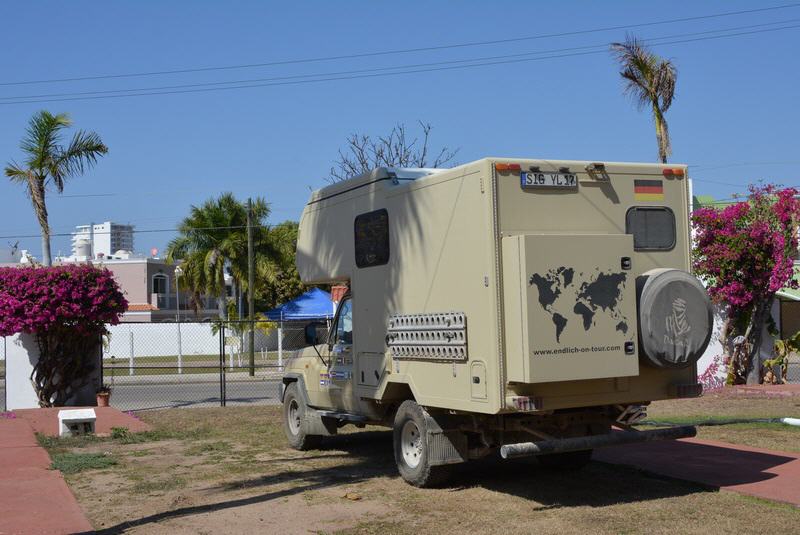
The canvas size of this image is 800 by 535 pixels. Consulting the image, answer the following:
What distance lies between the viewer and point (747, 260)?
61.2ft

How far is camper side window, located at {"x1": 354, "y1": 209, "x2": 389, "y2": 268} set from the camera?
32.7 feet

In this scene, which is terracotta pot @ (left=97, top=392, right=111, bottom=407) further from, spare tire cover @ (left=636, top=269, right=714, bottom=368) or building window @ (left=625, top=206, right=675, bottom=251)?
spare tire cover @ (left=636, top=269, right=714, bottom=368)

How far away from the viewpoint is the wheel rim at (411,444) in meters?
9.58

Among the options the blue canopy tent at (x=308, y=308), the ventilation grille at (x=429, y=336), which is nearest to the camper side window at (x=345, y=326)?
the ventilation grille at (x=429, y=336)

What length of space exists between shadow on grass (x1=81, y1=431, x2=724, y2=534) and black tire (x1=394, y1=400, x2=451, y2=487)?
252 mm

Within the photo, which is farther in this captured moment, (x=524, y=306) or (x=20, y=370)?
(x=20, y=370)

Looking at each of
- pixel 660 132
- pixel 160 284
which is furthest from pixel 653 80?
pixel 160 284

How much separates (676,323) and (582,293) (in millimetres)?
1043

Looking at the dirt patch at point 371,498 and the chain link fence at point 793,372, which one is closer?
the dirt patch at point 371,498

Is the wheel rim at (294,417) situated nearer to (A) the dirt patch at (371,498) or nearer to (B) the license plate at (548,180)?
(A) the dirt patch at (371,498)

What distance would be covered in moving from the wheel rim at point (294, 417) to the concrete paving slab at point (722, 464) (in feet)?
13.6

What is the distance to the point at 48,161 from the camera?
69.9 feet

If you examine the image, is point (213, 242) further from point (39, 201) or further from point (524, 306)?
point (524, 306)

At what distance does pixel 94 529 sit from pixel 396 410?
3662 mm
